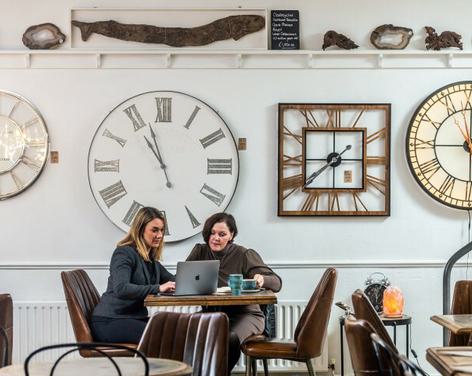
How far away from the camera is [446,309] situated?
17.9 ft

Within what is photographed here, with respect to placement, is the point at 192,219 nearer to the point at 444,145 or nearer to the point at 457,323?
the point at 444,145

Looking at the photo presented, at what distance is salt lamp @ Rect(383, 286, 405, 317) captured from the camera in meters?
5.13

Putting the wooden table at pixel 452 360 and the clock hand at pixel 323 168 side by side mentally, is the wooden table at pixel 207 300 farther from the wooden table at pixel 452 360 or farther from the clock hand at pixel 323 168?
the wooden table at pixel 452 360

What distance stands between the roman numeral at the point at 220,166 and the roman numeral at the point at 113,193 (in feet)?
1.89

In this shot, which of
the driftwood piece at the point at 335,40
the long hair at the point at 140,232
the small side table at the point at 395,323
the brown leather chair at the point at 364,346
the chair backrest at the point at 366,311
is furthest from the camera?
the driftwood piece at the point at 335,40

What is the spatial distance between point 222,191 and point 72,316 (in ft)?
4.77

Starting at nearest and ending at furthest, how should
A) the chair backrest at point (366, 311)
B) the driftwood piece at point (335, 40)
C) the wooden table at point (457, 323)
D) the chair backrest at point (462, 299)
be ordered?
the chair backrest at point (366, 311)
the wooden table at point (457, 323)
the chair backrest at point (462, 299)
the driftwood piece at point (335, 40)

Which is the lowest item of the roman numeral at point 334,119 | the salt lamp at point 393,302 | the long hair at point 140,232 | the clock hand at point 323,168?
the salt lamp at point 393,302

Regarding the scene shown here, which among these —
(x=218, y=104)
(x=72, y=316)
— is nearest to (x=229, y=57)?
(x=218, y=104)

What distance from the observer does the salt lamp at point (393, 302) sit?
5.13 m

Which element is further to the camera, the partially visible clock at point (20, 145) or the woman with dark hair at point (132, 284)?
Answer: the partially visible clock at point (20, 145)

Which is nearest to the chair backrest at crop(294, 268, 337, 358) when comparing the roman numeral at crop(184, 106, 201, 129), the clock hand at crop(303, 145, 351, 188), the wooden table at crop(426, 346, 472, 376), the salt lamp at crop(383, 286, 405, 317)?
the salt lamp at crop(383, 286, 405, 317)

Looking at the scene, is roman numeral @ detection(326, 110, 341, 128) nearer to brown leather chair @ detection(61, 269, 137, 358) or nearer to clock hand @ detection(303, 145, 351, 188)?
clock hand @ detection(303, 145, 351, 188)

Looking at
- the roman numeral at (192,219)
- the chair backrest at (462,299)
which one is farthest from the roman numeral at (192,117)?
the chair backrest at (462,299)
